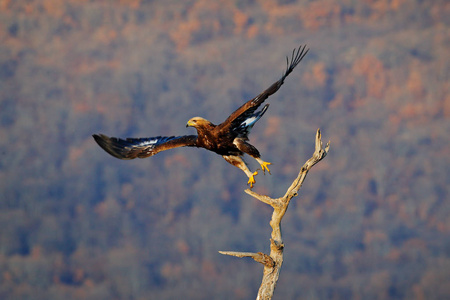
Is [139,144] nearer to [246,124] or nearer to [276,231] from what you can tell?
[246,124]

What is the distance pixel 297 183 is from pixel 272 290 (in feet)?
11.9

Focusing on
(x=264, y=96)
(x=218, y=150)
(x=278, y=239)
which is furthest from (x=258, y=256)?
(x=264, y=96)

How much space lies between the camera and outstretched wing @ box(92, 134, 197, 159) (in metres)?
21.0

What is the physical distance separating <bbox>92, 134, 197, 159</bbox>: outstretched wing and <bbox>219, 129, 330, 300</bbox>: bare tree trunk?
3.34 metres

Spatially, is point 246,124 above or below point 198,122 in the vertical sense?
above

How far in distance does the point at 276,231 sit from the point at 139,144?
605 cm

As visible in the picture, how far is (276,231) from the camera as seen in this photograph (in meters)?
19.5

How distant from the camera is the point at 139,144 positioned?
22.4 m

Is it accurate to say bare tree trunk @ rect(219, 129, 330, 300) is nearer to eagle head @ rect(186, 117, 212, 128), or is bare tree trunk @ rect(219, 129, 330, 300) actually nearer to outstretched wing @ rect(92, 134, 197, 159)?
eagle head @ rect(186, 117, 212, 128)

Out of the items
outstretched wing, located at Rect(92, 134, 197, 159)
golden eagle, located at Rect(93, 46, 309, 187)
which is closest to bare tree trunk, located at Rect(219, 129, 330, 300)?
golden eagle, located at Rect(93, 46, 309, 187)

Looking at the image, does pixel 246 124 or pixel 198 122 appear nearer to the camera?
pixel 246 124

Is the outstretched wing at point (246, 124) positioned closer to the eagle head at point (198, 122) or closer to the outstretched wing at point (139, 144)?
the eagle head at point (198, 122)

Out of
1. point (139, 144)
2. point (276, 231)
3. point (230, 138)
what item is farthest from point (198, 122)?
point (276, 231)

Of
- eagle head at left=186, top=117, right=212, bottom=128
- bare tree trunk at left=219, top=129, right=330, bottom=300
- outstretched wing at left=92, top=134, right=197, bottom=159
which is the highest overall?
eagle head at left=186, top=117, right=212, bottom=128
